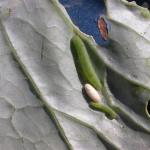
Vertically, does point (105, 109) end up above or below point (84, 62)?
below

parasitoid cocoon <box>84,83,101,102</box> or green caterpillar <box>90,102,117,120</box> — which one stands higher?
parasitoid cocoon <box>84,83,101,102</box>

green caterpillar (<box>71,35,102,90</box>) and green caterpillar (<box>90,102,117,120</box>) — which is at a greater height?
green caterpillar (<box>71,35,102,90</box>)

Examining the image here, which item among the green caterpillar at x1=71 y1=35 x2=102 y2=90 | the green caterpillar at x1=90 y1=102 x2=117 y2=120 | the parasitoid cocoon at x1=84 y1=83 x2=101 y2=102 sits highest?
the green caterpillar at x1=71 y1=35 x2=102 y2=90

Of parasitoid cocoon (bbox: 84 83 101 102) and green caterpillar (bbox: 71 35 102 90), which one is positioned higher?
green caterpillar (bbox: 71 35 102 90)

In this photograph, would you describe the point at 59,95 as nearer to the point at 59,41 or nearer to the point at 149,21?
the point at 59,41
